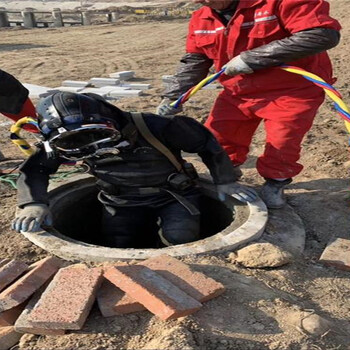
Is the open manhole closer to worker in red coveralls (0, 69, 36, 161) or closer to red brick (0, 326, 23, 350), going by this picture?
red brick (0, 326, 23, 350)

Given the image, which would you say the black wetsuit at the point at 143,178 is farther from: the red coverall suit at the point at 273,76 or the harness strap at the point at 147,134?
the red coverall suit at the point at 273,76

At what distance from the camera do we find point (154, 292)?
2273 mm

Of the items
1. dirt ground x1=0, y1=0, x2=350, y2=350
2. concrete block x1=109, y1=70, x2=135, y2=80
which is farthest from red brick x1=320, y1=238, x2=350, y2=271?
concrete block x1=109, y1=70, x2=135, y2=80

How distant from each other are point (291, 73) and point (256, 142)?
185 centimetres

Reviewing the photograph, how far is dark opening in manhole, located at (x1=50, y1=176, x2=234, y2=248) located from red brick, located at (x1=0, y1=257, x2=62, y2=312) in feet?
3.63

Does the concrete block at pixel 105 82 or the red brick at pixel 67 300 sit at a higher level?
the red brick at pixel 67 300

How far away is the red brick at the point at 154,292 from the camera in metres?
2.21

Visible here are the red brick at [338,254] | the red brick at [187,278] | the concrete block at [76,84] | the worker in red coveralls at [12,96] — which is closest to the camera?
the red brick at [187,278]

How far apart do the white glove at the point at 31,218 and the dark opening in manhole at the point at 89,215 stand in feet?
1.27

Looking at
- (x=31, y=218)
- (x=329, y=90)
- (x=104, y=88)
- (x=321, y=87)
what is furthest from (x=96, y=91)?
(x=329, y=90)

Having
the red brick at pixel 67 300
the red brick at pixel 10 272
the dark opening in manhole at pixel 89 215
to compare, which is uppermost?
the red brick at pixel 67 300

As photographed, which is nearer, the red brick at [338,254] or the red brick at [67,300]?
the red brick at [67,300]

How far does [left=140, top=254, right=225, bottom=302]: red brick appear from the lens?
2426mm

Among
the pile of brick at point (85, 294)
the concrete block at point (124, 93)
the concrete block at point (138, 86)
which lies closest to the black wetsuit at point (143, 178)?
the pile of brick at point (85, 294)
